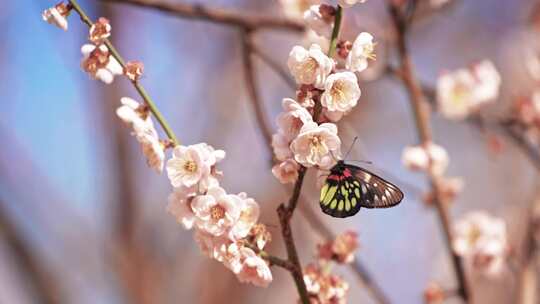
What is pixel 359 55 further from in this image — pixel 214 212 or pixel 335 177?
pixel 214 212

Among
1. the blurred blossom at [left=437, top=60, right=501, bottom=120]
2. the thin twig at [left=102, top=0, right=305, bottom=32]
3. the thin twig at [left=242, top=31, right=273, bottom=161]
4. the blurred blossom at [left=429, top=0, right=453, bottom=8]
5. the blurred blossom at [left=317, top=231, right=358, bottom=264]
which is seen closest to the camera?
the blurred blossom at [left=317, top=231, right=358, bottom=264]

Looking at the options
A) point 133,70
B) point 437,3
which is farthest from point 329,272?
point 437,3

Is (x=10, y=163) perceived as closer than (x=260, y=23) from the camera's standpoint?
No

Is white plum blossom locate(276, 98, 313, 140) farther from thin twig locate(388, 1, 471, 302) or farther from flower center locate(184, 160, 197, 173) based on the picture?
thin twig locate(388, 1, 471, 302)

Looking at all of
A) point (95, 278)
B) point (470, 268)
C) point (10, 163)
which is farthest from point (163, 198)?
point (470, 268)

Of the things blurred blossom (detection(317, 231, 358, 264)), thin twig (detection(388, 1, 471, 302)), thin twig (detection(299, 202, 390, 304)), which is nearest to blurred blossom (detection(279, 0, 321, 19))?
thin twig (detection(388, 1, 471, 302))

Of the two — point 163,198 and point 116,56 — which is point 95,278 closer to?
point 163,198

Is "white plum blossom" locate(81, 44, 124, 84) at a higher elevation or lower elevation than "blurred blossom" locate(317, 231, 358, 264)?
higher
